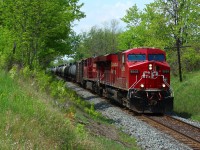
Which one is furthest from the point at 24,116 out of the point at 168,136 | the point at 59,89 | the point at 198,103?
the point at 198,103

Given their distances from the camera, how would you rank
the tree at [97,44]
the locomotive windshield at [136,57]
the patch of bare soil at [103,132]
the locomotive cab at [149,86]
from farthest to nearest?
the tree at [97,44] < the locomotive windshield at [136,57] < the locomotive cab at [149,86] < the patch of bare soil at [103,132]

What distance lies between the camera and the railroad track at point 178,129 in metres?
12.7

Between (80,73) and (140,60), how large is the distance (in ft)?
70.4

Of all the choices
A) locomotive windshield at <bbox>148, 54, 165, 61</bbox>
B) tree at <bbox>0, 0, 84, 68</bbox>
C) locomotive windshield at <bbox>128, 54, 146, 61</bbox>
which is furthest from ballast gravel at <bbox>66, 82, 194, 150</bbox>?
tree at <bbox>0, 0, 84, 68</bbox>

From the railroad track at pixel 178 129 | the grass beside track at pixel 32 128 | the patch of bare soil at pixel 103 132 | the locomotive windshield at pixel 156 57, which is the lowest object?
the railroad track at pixel 178 129

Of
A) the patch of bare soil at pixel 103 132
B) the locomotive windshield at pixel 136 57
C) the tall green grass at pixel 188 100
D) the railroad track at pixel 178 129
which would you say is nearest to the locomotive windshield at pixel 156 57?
the locomotive windshield at pixel 136 57

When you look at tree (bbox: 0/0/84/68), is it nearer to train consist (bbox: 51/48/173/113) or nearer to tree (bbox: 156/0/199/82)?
train consist (bbox: 51/48/173/113)

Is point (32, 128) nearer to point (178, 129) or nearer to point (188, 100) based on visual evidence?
point (178, 129)

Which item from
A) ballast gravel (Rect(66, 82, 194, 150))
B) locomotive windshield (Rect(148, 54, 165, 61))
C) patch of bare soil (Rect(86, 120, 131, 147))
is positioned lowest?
ballast gravel (Rect(66, 82, 194, 150))

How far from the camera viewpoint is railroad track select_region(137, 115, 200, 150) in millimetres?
12719

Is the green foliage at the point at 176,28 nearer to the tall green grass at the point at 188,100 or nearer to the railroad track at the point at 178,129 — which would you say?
the tall green grass at the point at 188,100

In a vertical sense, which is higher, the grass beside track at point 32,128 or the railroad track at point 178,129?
the grass beside track at point 32,128

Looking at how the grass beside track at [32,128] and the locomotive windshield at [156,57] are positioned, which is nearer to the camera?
the grass beside track at [32,128]

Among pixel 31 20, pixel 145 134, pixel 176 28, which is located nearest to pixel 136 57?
pixel 31 20
